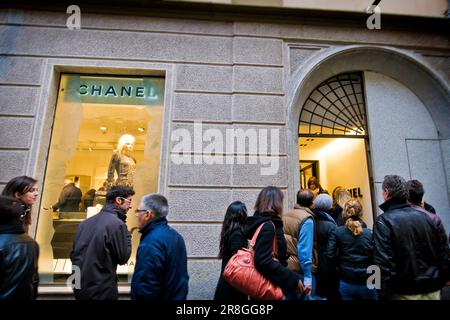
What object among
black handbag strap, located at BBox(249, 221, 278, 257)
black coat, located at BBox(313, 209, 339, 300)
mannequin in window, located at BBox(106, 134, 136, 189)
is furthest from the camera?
mannequin in window, located at BBox(106, 134, 136, 189)

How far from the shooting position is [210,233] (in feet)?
15.1

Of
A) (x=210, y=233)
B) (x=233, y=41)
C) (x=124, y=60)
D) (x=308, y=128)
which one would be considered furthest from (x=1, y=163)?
(x=308, y=128)

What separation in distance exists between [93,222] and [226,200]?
2315mm

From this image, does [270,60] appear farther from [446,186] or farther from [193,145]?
[446,186]

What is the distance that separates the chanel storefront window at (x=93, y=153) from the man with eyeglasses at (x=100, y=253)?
6.15 feet

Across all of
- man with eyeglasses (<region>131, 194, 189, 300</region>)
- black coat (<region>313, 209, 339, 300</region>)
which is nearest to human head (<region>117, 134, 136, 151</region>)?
man with eyeglasses (<region>131, 194, 189, 300</region>)

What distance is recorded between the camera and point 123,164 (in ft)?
16.8

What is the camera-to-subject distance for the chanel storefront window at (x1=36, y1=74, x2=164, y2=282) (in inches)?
186

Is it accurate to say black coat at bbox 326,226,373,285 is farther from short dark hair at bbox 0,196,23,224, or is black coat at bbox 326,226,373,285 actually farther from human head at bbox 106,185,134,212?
short dark hair at bbox 0,196,23,224

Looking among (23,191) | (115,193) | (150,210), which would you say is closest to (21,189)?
(23,191)

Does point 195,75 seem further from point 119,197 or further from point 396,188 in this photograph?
point 396,188

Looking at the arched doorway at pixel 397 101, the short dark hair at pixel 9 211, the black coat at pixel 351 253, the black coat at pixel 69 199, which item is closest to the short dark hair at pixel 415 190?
the black coat at pixel 351 253

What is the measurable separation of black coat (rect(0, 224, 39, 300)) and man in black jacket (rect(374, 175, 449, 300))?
3046 mm
